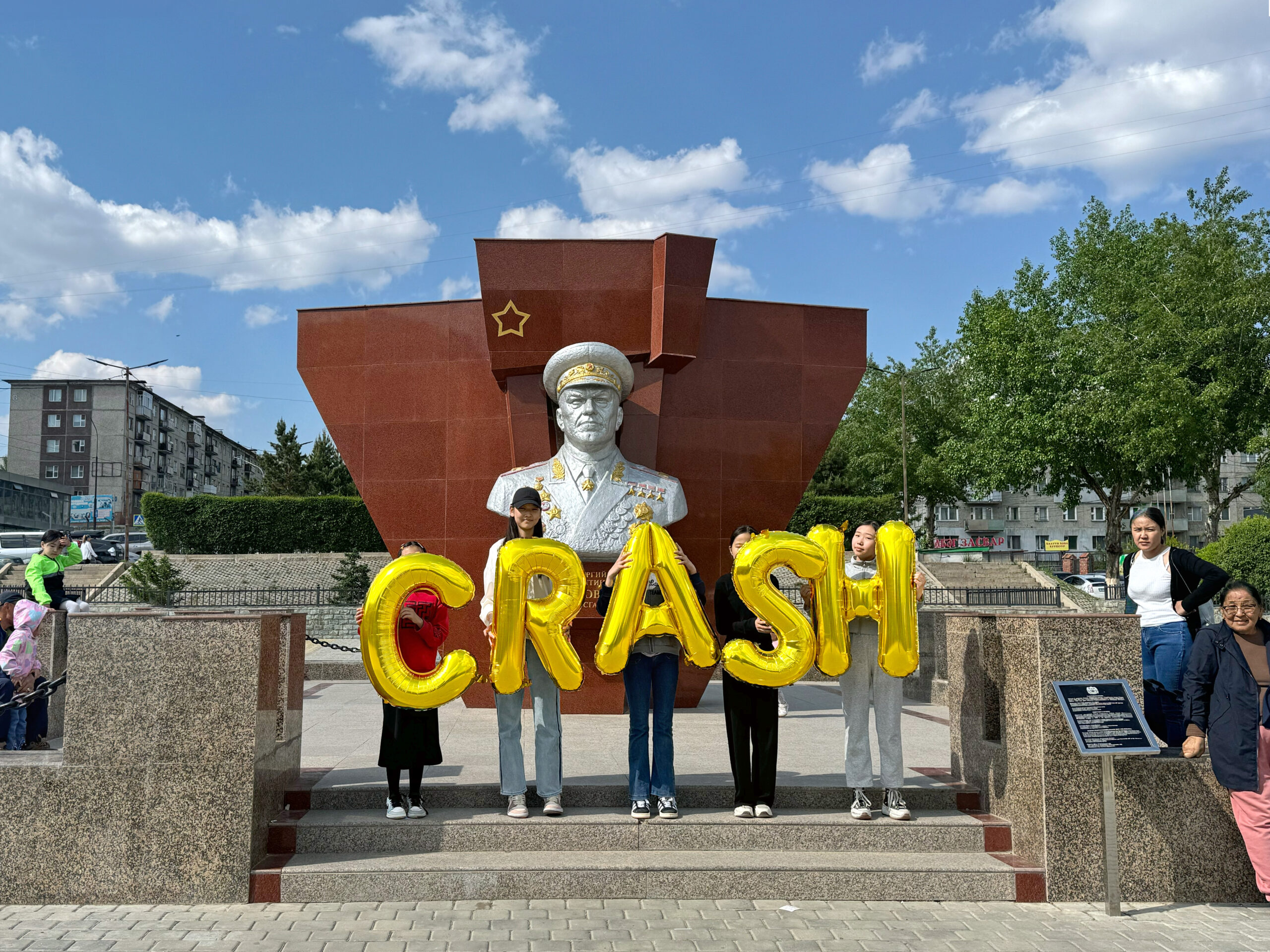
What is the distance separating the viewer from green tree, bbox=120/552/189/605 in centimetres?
2155

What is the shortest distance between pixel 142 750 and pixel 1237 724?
5.96 meters

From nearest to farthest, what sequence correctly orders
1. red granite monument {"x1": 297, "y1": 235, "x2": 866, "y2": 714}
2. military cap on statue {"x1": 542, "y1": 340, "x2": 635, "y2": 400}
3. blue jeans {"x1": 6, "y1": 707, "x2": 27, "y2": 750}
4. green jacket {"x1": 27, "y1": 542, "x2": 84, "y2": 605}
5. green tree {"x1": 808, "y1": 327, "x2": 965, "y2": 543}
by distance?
blue jeans {"x1": 6, "y1": 707, "x2": 27, "y2": 750}, green jacket {"x1": 27, "y1": 542, "x2": 84, "y2": 605}, military cap on statue {"x1": 542, "y1": 340, "x2": 635, "y2": 400}, red granite monument {"x1": 297, "y1": 235, "x2": 866, "y2": 714}, green tree {"x1": 808, "y1": 327, "x2": 965, "y2": 543}

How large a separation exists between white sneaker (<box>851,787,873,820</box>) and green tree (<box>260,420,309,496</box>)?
43.0 metres

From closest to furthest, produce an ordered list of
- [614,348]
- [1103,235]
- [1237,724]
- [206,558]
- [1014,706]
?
1. [1237,724]
2. [1014,706]
3. [614,348]
4. [206,558]
5. [1103,235]

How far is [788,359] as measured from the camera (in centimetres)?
1050

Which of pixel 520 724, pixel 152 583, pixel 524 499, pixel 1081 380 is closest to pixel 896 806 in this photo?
pixel 520 724

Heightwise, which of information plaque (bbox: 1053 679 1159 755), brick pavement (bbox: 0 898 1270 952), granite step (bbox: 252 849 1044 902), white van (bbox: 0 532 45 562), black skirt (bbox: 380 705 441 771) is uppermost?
white van (bbox: 0 532 45 562)

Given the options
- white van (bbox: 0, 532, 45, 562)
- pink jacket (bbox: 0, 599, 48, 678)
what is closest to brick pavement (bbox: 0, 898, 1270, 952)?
pink jacket (bbox: 0, 599, 48, 678)

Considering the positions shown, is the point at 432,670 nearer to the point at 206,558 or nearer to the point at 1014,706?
the point at 1014,706

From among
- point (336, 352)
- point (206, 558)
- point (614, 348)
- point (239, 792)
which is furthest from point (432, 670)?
point (206, 558)

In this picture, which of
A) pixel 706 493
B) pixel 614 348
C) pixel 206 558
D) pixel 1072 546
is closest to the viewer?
pixel 614 348

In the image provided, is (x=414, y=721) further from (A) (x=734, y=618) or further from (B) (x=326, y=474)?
(B) (x=326, y=474)

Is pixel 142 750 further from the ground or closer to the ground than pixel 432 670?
closer to the ground

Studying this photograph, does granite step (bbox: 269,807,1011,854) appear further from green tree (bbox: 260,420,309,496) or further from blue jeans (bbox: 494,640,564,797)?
green tree (bbox: 260,420,309,496)
